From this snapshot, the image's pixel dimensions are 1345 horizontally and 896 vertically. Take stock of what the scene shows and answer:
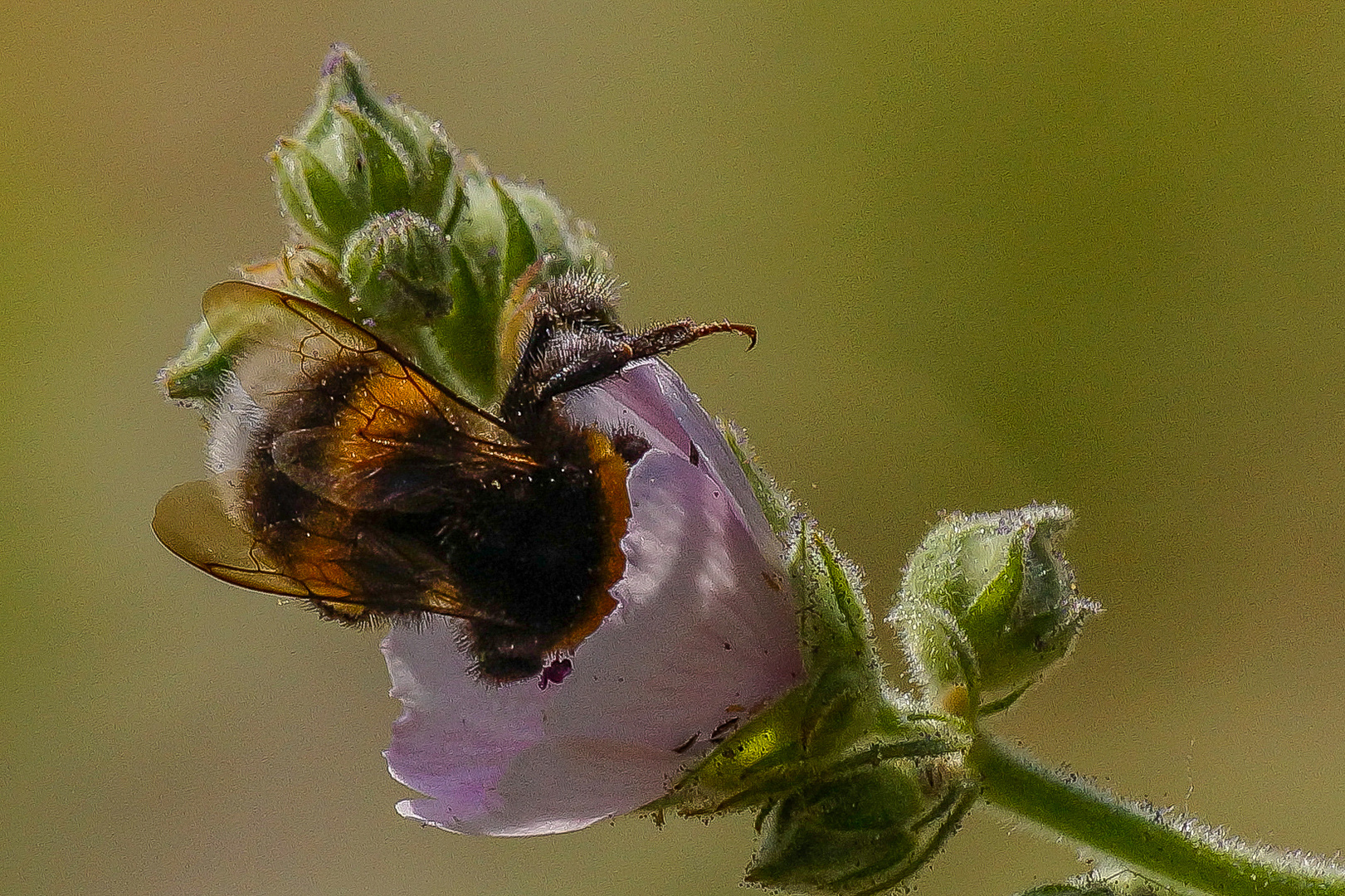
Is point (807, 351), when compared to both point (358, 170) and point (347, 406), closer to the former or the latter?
point (358, 170)

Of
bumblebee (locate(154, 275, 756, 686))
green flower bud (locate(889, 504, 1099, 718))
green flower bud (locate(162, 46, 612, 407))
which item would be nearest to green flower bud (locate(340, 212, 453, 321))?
green flower bud (locate(162, 46, 612, 407))

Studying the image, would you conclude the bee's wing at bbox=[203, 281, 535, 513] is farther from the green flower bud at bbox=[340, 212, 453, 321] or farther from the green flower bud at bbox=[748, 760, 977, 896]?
the green flower bud at bbox=[748, 760, 977, 896]

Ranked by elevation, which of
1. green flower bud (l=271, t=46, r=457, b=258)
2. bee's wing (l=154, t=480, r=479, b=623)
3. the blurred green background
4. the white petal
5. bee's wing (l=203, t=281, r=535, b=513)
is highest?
green flower bud (l=271, t=46, r=457, b=258)

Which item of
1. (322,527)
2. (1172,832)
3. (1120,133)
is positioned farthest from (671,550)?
(1120,133)

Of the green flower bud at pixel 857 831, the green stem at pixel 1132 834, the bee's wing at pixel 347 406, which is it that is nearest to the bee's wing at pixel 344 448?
the bee's wing at pixel 347 406

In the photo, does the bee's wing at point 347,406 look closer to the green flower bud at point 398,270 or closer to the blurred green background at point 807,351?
the green flower bud at point 398,270

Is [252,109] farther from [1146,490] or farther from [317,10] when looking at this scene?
[1146,490]
